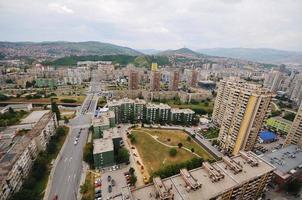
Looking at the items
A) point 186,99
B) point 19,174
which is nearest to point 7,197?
point 19,174

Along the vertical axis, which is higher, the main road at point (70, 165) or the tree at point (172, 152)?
the tree at point (172, 152)

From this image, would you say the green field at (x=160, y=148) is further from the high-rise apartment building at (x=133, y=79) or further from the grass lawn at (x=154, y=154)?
the high-rise apartment building at (x=133, y=79)

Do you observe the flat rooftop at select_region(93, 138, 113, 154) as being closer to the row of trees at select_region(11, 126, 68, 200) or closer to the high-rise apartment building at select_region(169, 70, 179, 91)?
the row of trees at select_region(11, 126, 68, 200)

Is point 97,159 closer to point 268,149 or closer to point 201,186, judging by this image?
point 201,186

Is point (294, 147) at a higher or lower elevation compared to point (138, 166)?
higher

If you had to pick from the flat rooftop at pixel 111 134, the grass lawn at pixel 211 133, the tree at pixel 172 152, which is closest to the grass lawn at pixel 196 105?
the grass lawn at pixel 211 133

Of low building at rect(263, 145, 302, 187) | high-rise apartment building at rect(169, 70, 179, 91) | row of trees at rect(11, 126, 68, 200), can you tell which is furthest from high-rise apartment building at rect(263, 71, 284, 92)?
row of trees at rect(11, 126, 68, 200)

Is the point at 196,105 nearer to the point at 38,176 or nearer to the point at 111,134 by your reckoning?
the point at 111,134
